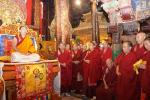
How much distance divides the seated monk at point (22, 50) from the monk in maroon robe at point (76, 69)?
10.2 ft

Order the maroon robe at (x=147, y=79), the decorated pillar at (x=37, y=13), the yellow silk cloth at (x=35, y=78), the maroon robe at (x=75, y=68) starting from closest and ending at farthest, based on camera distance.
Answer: the maroon robe at (x=147, y=79) < the yellow silk cloth at (x=35, y=78) < the maroon robe at (x=75, y=68) < the decorated pillar at (x=37, y=13)

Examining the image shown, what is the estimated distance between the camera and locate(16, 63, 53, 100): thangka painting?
4707mm

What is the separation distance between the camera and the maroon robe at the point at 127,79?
517cm

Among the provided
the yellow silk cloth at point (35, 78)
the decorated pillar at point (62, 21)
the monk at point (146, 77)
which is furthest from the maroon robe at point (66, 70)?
the monk at point (146, 77)

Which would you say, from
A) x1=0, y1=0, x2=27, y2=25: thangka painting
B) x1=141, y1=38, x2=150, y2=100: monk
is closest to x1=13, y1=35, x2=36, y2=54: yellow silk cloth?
x1=141, y1=38, x2=150, y2=100: monk

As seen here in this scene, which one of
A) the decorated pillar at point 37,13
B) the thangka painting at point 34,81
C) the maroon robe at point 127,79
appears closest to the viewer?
the thangka painting at point 34,81

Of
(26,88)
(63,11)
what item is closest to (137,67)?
(26,88)

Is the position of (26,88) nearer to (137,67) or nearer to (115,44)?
(137,67)

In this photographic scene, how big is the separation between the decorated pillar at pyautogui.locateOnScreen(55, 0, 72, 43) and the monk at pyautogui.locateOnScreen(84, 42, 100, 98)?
2.76 m

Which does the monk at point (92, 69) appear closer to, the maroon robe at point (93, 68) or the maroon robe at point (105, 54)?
the maroon robe at point (93, 68)

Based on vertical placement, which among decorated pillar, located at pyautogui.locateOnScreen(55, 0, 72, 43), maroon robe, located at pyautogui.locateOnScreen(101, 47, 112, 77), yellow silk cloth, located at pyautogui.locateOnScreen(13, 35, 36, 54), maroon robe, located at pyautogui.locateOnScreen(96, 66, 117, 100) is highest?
decorated pillar, located at pyautogui.locateOnScreen(55, 0, 72, 43)

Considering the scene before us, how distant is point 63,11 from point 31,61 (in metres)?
5.39

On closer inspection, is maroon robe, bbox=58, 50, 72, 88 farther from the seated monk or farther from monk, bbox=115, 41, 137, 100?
monk, bbox=115, 41, 137, 100

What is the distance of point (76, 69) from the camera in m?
8.62
